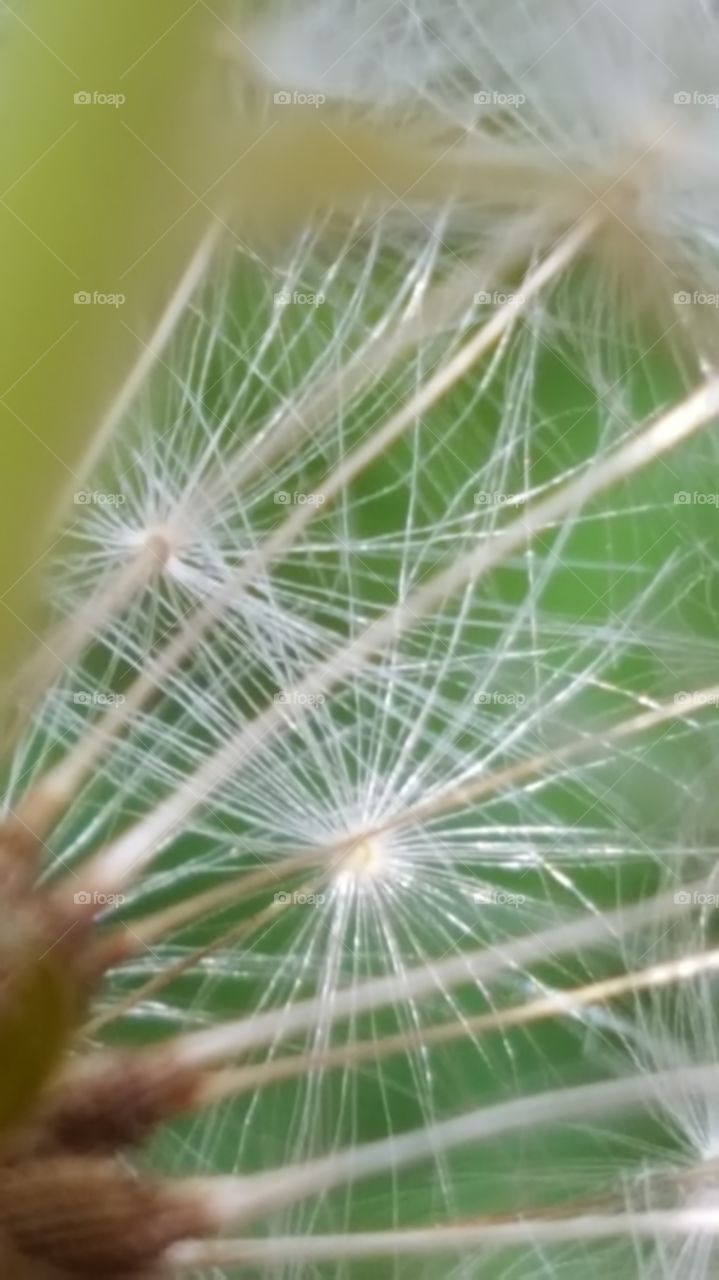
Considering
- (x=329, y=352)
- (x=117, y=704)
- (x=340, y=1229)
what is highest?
(x=329, y=352)

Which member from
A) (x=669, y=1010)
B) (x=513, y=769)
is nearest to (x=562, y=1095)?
(x=669, y=1010)

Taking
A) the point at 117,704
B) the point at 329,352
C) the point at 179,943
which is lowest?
the point at 179,943

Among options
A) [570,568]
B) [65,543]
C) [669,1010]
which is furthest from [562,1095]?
[65,543]

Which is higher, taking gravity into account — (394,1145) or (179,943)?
(179,943)

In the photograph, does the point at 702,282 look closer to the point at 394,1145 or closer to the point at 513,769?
the point at 513,769

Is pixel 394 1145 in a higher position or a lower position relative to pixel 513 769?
lower

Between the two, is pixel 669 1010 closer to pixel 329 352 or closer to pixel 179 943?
pixel 179 943

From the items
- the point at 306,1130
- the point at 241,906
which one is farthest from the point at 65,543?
the point at 306,1130

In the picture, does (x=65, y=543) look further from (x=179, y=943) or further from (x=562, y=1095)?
(x=562, y=1095)
